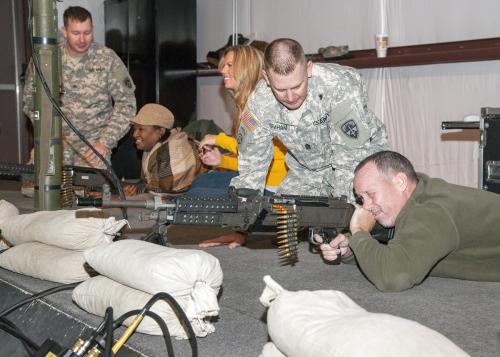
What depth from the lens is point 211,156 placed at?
3357 mm

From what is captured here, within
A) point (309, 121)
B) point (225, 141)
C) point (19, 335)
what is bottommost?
point (19, 335)

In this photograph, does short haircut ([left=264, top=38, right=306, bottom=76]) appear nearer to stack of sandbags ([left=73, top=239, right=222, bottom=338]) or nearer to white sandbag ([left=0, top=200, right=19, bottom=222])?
stack of sandbags ([left=73, top=239, right=222, bottom=338])

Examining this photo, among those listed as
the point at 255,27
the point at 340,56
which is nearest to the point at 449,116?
the point at 340,56

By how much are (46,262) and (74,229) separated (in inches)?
5.4

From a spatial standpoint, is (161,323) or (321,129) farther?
(321,129)

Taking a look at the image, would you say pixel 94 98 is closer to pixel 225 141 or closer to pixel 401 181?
pixel 225 141

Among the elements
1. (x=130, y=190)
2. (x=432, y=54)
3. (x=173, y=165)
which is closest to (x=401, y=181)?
(x=432, y=54)

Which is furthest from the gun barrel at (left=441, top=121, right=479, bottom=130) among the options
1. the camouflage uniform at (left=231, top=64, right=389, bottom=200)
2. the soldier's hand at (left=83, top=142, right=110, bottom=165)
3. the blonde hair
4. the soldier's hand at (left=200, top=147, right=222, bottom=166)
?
the soldier's hand at (left=83, top=142, right=110, bottom=165)

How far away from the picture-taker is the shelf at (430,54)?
148 inches

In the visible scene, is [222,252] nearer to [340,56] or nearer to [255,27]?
[340,56]

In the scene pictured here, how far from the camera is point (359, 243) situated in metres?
1.99

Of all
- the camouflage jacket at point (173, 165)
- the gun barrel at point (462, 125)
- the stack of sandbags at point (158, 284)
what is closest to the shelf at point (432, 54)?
the gun barrel at point (462, 125)

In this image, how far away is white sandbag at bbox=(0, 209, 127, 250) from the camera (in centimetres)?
211

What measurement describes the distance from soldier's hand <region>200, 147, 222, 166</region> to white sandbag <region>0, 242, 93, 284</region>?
4.06ft
